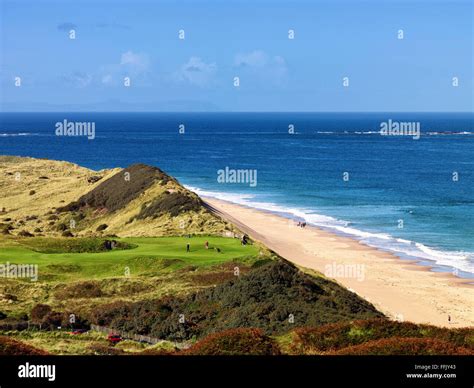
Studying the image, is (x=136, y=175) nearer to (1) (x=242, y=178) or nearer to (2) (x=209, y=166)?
(1) (x=242, y=178)

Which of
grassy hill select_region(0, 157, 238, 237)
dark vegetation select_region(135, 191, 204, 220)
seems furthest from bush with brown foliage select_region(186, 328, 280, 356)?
dark vegetation select_region(135, 191, 204, 220)

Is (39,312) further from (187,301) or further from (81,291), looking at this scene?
(187,301)

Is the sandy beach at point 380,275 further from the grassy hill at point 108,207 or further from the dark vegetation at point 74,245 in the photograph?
the dark vegetation at point 74,245

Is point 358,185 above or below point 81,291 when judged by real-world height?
above

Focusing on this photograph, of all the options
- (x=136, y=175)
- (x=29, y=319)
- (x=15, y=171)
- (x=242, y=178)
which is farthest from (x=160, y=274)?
(x=242, y=178)

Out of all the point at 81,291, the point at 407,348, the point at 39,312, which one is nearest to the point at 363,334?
the point at 407,348
